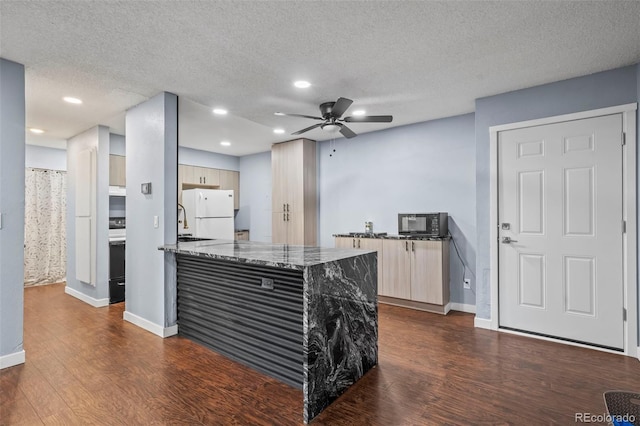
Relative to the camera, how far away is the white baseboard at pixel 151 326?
10.9 ft

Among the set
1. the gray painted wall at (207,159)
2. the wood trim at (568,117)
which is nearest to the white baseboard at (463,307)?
the wood trim at (568,117)

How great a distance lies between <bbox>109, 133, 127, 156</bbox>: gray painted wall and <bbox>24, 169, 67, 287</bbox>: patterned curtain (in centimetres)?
187

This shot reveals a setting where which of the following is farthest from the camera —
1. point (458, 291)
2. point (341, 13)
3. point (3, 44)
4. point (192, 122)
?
point (192, 122)

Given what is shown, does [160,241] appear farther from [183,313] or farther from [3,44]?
[3,44]

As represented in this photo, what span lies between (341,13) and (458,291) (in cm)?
361

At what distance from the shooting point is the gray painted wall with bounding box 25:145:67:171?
5.68m

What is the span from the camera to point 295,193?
5516 mm

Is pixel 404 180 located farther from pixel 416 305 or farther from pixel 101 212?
pixel 101 212

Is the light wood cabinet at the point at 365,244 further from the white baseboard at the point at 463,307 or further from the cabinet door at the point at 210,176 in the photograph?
the cabinet door at the point at 210,176

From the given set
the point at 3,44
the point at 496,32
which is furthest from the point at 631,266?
the point at 3,44

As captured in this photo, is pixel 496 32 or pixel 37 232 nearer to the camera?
pixel 496 32

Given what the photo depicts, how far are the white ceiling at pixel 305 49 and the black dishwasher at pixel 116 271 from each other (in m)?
1.96

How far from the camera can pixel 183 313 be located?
334 centimetres

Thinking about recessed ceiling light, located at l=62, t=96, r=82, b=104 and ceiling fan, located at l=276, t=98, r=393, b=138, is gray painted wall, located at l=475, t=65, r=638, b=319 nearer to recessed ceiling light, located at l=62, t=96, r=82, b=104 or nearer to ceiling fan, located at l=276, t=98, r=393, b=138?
ceiling fan, located at l=276, t=98, r=393, b=138
